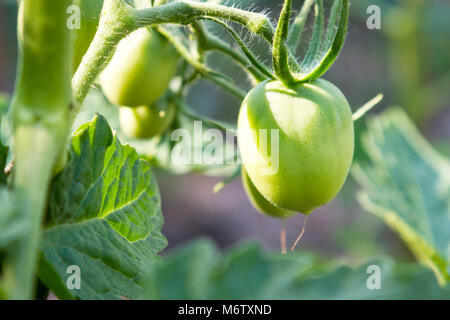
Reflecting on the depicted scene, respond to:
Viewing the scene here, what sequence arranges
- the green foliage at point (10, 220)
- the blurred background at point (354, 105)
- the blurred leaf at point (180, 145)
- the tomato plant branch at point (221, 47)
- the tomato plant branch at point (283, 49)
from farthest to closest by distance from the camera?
1. the blurred background at point (354, 105)
2. the blurred leaf at point (180, 145)
3. the tomato plant branch at point (221, 47)
4. the tomato plant branch at point (283, 49)
5. the green foliage at point (10, 220)

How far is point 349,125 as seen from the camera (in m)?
0.42

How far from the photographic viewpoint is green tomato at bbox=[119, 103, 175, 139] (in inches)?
26.3

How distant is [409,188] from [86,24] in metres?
0.68

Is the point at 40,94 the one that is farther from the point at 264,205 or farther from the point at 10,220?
the point at 264,205

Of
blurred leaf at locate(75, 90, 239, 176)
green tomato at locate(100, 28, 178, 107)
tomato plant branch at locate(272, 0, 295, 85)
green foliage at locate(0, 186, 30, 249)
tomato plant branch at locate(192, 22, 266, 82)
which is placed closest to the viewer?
green foliage at locate(0, 186, 30, 249)

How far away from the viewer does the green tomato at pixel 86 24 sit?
445mm

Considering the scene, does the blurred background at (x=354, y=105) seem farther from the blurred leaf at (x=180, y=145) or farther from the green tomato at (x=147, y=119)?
the green tomato at (x=147, y=119)

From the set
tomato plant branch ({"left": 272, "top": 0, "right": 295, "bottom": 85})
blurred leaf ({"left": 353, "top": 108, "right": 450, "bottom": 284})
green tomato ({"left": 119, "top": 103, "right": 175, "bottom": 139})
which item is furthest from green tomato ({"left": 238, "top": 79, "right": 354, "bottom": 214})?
blurred leaf ({"left": 353, "top": 108, "right": 450, "bottom": 284})

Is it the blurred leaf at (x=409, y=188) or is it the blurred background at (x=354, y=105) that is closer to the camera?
the blurred leaf at (x=409, y=188)

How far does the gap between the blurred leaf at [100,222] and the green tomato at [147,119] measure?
22 cm

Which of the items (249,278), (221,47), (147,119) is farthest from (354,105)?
(249,278)

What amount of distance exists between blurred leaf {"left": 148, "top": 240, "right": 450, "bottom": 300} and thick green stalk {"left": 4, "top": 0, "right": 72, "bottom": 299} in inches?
3.0

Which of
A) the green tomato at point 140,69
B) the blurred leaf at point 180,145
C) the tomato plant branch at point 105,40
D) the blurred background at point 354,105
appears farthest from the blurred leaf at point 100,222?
the blurred background at point 354,105

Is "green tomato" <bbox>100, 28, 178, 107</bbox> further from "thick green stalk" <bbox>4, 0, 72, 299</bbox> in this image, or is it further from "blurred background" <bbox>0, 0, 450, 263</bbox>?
"blurred background" <bbox>0, 0, 450, 263</bbox>
